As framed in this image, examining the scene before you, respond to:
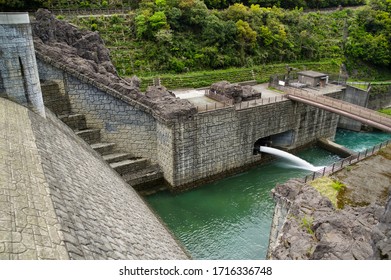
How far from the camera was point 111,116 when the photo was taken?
68.5 ft

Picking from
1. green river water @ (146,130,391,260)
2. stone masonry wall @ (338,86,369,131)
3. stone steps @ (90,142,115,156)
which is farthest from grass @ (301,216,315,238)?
stone masonry wall @ (338,86,369,131)

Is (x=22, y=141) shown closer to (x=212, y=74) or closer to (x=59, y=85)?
(x=59, y=85)

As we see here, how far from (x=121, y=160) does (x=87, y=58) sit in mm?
8373

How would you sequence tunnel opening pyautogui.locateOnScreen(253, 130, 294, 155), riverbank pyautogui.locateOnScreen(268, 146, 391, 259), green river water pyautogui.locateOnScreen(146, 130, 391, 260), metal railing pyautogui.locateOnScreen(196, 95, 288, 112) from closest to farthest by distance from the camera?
riverbank pyautogui.locateOnScreen(268, 146, 391, 259)
green river water pyautogui.locateOnScreen(146, 130, 391, 260)
metal railing pyautogui.locateOnScreen(196, 95, 288, 112)
tunnel opening pyautogui.locateOnScreen(253, 130, 294, 155)

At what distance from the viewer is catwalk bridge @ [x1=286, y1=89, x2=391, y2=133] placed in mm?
20781

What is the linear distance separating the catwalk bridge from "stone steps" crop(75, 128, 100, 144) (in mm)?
14112

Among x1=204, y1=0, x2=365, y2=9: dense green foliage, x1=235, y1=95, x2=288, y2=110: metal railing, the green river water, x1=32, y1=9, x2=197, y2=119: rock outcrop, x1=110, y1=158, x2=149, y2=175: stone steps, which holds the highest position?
x1=204, y1=0, x2=365, y2=9: dense green foliage

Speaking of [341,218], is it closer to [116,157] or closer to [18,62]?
[116,157]

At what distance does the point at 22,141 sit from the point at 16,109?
11.7ft

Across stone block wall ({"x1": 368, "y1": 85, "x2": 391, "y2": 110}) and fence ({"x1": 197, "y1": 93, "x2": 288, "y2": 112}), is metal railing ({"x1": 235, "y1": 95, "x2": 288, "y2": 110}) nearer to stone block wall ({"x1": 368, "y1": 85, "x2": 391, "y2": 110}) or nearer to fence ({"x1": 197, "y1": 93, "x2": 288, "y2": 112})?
fence ({"x1": 197, "y1": 93, "x2": 288, "y2": 112})

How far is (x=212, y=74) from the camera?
32656 mm

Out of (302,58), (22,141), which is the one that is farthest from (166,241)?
(302,58)

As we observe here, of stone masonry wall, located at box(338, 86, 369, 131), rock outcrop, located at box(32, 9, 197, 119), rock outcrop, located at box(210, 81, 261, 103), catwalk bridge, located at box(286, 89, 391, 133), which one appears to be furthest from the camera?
stone masonry wall, located at box(338, 86, 369, 131)

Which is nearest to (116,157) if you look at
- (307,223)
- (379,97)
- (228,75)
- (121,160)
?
(121,160)
